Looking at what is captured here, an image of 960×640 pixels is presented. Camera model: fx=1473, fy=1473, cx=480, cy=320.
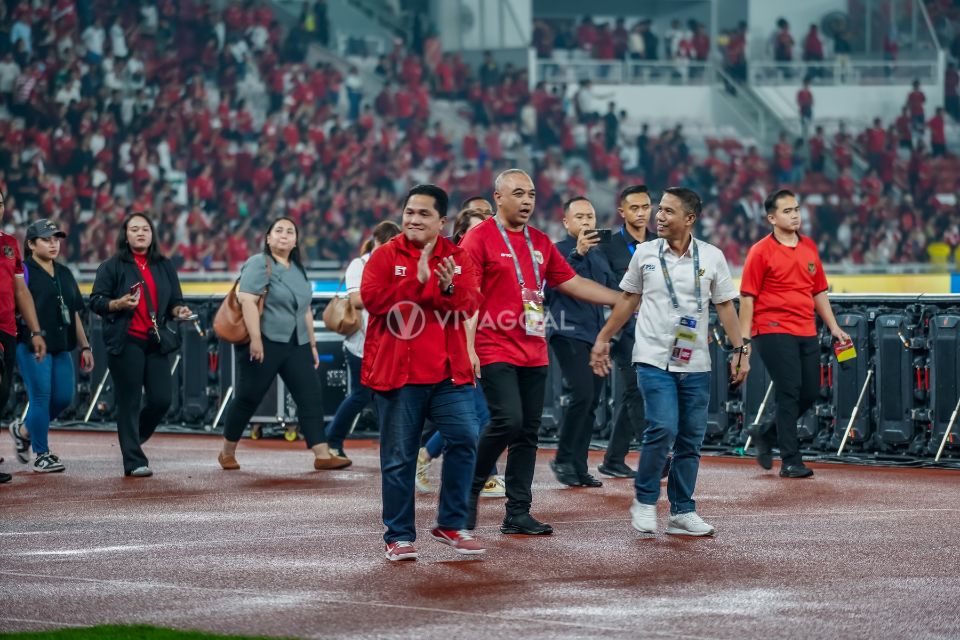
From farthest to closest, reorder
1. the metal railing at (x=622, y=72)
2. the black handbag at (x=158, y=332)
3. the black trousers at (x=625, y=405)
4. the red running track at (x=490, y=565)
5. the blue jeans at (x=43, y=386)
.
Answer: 1. the metal railing at (x=622, y=72)
2. the blue jeans at (x=43, y=386)
3. the black handbag at (x=158, y=332)
4. the black trousers at (x=625, y=405)
5. the red running track at (x=490, y=565)

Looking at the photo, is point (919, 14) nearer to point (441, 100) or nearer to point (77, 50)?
point (441, 100)

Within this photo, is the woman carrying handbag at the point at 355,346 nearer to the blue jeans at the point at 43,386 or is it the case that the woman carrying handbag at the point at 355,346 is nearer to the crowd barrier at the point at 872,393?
the blue jeans at the point at 43,386

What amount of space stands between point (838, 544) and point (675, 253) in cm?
158

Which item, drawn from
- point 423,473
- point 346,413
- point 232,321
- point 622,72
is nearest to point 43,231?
point 232,321

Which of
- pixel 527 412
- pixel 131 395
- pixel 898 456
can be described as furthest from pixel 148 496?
pixel 898 456

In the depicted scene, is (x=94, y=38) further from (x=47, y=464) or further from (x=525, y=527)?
(x=525, y=527)

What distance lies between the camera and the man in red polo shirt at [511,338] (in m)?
6.89

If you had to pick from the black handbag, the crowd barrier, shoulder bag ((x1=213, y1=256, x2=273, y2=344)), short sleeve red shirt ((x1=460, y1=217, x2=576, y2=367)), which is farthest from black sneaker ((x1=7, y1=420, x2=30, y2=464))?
short sleeve red shirt ((x1=460, y1=217, x2=576, y2=367))

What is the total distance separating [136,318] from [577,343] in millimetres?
3026

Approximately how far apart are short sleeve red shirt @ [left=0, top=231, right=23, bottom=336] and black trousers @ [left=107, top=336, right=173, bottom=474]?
828mm

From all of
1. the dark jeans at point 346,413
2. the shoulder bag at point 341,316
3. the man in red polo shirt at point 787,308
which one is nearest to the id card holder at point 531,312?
the man in red polo shirt at point 787,308

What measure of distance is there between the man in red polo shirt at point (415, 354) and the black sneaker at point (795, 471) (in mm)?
4163

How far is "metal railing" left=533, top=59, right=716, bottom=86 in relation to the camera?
1180 inches

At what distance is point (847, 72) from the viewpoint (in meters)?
30.5
